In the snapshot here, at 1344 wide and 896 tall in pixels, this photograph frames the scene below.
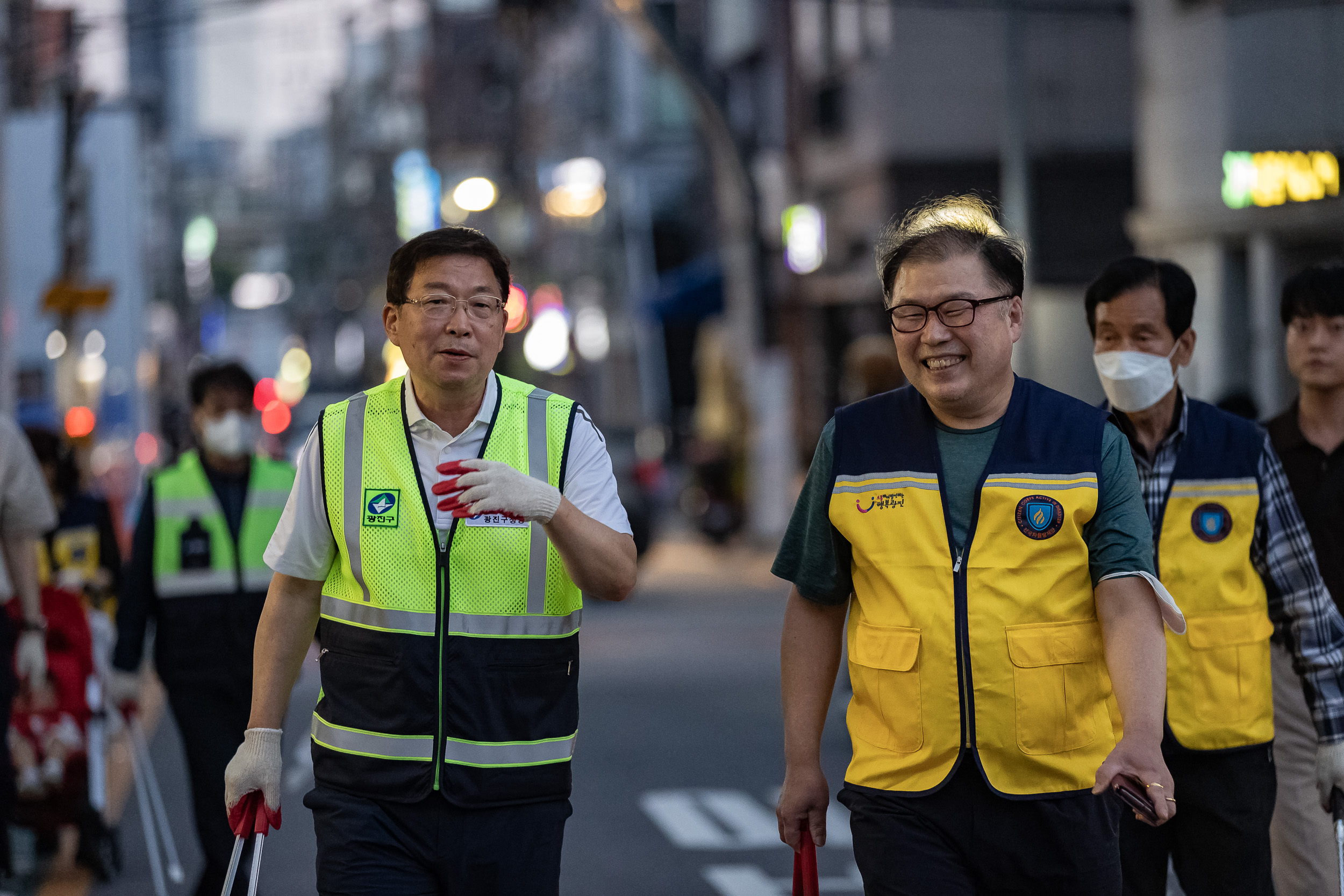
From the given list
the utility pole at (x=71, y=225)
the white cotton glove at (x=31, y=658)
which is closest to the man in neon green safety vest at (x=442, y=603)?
the white cotton glove at (x=31, y=658)

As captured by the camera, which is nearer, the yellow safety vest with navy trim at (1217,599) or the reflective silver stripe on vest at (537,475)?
the reflective silver stripe on vest at (537,475)

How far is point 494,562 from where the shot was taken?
3.97 m

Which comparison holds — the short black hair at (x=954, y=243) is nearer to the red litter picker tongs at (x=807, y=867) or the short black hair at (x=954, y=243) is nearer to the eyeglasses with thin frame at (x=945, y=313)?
the eyeglasses with thin frame at (x=945, y=313)

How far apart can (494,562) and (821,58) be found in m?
25.3

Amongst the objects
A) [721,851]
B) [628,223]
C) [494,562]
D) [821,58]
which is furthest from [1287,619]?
[628,223]

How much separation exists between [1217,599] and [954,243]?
1.33 m

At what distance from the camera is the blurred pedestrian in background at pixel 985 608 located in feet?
12.1

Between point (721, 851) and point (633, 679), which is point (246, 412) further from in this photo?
point (633, 679)

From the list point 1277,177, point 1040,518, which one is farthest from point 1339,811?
point 1277,177

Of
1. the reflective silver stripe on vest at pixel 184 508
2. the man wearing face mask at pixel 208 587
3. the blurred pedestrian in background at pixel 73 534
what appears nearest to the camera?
the man wearing face mask at pixel 208 587

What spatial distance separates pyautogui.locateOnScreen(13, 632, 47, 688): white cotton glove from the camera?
7.22 metres

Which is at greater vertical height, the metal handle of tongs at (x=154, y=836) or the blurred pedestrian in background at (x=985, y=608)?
the blurred pedestrian in background at (x=985, y=608)

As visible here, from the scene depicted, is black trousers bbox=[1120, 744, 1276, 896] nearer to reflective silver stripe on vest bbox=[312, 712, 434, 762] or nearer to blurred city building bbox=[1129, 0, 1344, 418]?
reflective silver stripe on vest bbox=[312, 712, 434, 762]

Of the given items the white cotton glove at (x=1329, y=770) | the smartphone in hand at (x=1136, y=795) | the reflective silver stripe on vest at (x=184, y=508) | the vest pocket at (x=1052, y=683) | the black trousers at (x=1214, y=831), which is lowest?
the black trousers at (x=1214, y=831)
